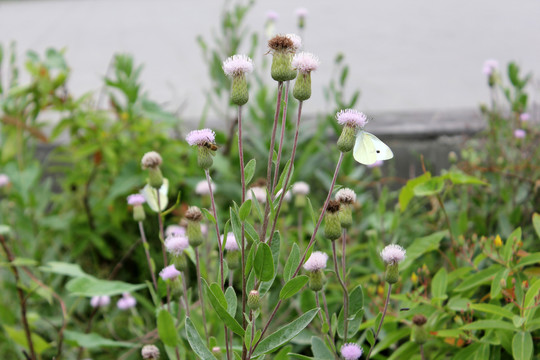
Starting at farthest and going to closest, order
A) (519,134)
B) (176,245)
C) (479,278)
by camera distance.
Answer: (519,134) → (479,278) → (176,245)

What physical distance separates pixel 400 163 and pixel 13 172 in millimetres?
1302

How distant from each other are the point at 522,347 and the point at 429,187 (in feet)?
1.20

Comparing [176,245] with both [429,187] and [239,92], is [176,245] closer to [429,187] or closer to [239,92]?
[239,92]

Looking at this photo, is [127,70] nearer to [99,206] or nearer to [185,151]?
[185,151]

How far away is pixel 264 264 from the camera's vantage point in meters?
0.71

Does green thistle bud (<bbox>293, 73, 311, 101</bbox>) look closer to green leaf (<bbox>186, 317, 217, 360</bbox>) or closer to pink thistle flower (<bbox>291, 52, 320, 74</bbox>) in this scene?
pink thistle flower (<bbox>291, 52, 320, 74</bbox>)

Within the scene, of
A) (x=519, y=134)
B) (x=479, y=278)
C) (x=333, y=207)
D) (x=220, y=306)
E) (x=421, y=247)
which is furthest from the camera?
(x=519, y=134)

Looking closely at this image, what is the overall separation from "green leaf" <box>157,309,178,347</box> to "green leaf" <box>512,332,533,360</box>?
50cm

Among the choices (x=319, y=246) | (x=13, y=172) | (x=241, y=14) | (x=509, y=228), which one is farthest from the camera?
(x=241, y=14)

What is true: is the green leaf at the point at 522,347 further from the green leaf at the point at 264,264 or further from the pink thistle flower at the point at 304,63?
the pink thistle flower at the point at 304,63

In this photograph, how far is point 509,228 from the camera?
144 cm

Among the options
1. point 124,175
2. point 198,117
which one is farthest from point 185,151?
point 198,117

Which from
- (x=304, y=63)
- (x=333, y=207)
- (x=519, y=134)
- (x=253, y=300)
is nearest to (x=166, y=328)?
(x=253, y=300)

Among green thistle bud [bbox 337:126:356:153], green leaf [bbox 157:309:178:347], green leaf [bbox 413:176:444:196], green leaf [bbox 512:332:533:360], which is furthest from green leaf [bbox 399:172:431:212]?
green leaf [bbox 157:309:178:347]
